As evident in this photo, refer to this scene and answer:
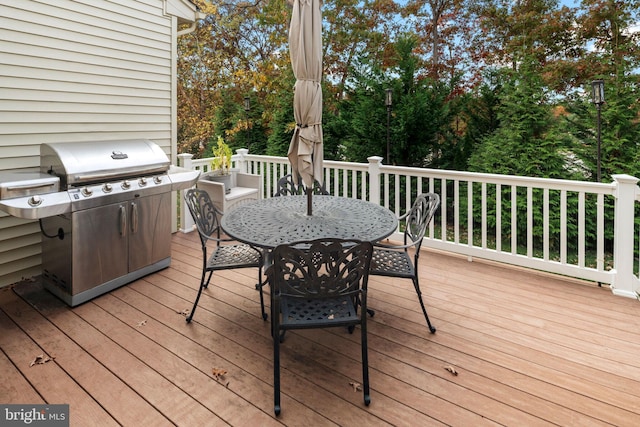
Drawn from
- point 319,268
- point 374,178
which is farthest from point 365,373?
point 374,178

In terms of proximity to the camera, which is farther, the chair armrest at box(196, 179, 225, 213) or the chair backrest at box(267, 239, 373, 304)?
the chair armrest at box(196, 179, 225, 213)

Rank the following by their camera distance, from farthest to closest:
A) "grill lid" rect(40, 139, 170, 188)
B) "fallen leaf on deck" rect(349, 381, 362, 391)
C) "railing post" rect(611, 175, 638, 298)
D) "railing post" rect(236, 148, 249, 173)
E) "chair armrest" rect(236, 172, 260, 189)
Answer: "railing post" rect(236, 148, 249, 173), "chair armrest" rect(236, 172, 260, 189), "railing post" rect(611, 175, 638, 298), "grill lid" rect(40, 139, 170, 188), "fallen leaf on deck" rect(349, 381, 362, 391)

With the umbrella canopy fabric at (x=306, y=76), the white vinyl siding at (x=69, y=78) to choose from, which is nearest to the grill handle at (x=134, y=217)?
the white vinyl siding at (x=69, y=78)

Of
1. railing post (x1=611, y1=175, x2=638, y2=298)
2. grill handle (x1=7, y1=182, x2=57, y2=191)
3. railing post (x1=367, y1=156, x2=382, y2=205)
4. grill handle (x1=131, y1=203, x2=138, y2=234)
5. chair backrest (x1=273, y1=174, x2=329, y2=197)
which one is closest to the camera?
grill handle (x1=7, y1=182, x2=57, y2=191)

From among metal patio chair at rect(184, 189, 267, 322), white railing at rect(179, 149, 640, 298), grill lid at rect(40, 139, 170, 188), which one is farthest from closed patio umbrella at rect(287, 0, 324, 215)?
white railing at rect(179, 149, 640, 298)

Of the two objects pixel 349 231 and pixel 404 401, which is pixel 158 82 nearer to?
pixel 349 231

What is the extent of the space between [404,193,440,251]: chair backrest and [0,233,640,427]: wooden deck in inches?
24.9

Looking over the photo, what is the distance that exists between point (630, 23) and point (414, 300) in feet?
24.0

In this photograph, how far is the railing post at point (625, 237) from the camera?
313 centimetres

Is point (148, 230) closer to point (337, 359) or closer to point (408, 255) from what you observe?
point (337, 359)

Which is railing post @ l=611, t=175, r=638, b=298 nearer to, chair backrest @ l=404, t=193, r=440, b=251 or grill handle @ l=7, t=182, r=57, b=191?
chair backrest @ l=404, t=193, r=440, b=251

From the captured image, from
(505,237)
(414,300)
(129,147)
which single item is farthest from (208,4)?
(414,300)

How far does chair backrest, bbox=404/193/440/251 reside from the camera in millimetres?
2707

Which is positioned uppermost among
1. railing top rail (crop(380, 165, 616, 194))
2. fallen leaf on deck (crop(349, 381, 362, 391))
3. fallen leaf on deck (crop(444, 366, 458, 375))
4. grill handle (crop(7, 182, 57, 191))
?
railing top rail (crop(380, 165, 616, 194))
